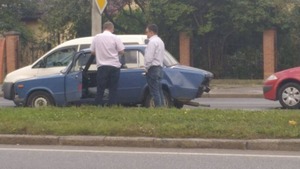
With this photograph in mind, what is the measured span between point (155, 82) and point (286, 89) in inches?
154

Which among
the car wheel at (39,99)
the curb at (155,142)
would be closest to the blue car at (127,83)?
the car wheel at (39,99)

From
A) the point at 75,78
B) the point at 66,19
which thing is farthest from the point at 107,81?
the point at 66,19

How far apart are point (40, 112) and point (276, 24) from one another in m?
16.4

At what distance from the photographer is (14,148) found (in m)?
10.8

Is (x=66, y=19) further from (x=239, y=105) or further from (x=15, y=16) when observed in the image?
(x=239, y=105)

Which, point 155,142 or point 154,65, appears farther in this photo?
point 154,65

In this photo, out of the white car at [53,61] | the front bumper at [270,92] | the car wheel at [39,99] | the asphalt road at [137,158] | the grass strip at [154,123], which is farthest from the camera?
the white car at [53,61]

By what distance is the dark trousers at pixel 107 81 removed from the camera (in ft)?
44.5

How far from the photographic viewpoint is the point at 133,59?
50.5 ft

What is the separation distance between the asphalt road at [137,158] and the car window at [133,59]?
15.4 feet

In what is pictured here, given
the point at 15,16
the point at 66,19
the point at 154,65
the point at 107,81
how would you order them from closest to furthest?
1. the point at 107,81
2. the point at 154,65
3. the point at 66,19
4. the point at 15,16

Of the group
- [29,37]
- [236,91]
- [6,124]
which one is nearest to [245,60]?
[236,91]

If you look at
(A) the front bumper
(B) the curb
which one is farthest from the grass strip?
(A) the front bumper

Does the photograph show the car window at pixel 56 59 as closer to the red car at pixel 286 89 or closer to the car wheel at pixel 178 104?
the car wheel at pixel 178 104
